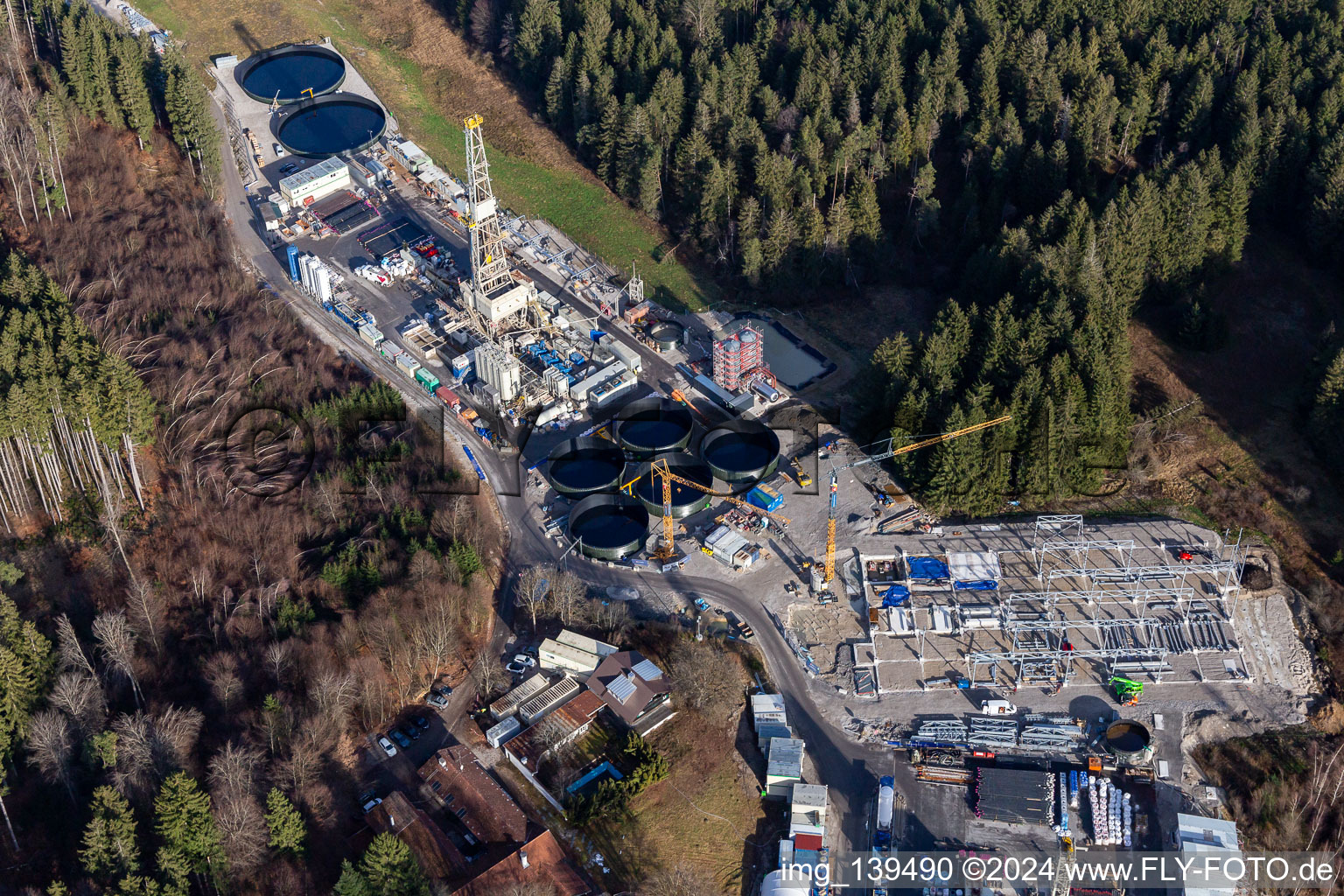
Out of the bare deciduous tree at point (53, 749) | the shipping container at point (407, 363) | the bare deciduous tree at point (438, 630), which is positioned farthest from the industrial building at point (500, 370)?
the bare deciduous tree at point (53, 749)

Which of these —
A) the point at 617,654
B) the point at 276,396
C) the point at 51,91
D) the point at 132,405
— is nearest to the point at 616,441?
the point at 617,654

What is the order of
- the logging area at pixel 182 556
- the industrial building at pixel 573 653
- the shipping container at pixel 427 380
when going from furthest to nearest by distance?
the shipping container at pixel 427 380
the industrial building at pixel 573 653
the logging area at pixel 182 556

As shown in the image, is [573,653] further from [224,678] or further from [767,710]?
[224,678]

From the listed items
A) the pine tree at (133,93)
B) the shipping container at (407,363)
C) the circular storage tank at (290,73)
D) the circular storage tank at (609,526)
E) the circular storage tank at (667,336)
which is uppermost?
Result: the pine tree at (133,93)

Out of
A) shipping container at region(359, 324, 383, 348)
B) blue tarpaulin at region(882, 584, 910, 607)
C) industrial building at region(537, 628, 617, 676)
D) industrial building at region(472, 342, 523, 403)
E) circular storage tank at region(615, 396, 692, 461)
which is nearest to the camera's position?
industrial building at region(537, 628, 617, 676)

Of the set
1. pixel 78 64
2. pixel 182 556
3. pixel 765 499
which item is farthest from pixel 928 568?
pixel 78 64

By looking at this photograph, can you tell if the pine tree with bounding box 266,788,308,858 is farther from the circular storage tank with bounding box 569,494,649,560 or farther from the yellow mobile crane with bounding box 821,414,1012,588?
the yellow mobile crane with bounding box 821,414,1012,588

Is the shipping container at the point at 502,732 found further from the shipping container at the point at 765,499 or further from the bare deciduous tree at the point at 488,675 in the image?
the shipping container at the point at 765,499

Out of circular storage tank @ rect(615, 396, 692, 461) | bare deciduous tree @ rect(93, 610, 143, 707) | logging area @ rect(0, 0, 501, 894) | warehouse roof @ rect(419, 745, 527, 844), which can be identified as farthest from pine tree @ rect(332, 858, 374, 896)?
circular storage tank @ rect(615, 396, 692, 461)
